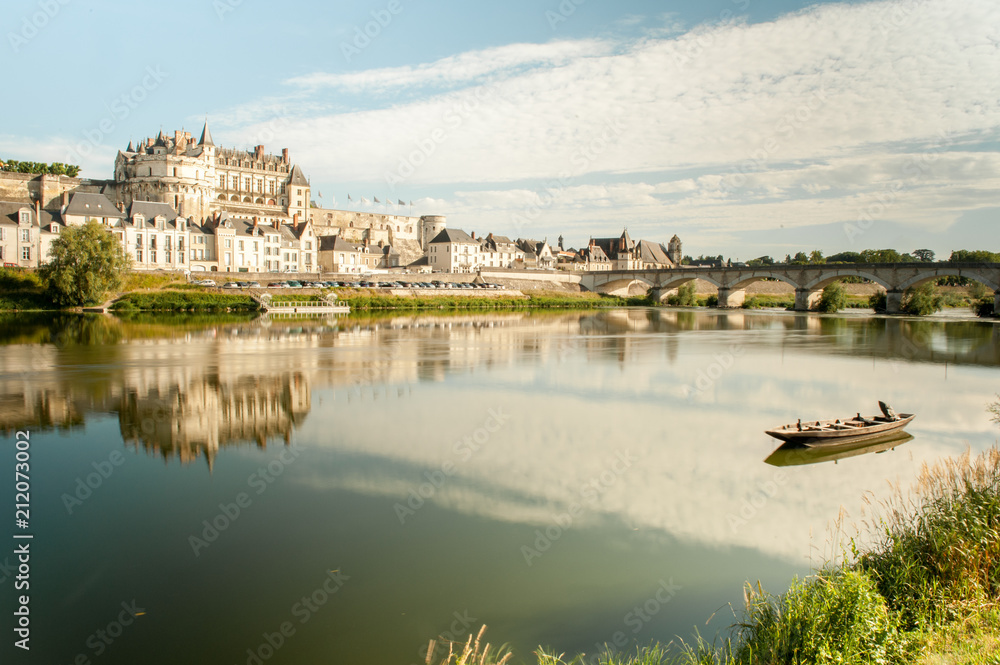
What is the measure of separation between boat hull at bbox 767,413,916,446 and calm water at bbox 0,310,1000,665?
16.8 inches

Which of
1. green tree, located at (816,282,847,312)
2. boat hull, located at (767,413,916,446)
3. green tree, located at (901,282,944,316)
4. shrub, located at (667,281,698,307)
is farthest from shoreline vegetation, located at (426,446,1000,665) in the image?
shrub, located at (667,281,698,307)

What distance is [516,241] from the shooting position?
329 feet

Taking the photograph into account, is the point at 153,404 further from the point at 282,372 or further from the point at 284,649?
the point at 284,649

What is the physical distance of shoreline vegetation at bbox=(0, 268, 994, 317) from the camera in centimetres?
3988

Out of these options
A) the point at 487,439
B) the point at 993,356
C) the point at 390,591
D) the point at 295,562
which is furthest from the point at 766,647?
the point at 993,356

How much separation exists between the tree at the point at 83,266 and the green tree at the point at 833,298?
56216 mm

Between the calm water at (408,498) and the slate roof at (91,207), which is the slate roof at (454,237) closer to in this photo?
the slate roof at (91,207)

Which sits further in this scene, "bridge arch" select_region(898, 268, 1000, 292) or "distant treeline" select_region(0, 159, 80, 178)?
"distant treeline" select_region(0, 159, 80, 178)

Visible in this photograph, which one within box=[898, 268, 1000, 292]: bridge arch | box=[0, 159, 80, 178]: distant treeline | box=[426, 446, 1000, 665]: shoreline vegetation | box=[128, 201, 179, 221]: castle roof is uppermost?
box=[0, 159, 80, 178]: distant treeline

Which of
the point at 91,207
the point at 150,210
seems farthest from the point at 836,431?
the point at 150,210

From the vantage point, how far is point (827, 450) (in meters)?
11.2

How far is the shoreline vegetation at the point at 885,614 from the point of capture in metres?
4.63

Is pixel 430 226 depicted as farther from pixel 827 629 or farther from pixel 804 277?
pixel 827 629

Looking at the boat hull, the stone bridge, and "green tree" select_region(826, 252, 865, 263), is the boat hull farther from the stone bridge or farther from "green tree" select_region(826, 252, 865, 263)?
"green tree" select_region(826, 252, 865, 263)
